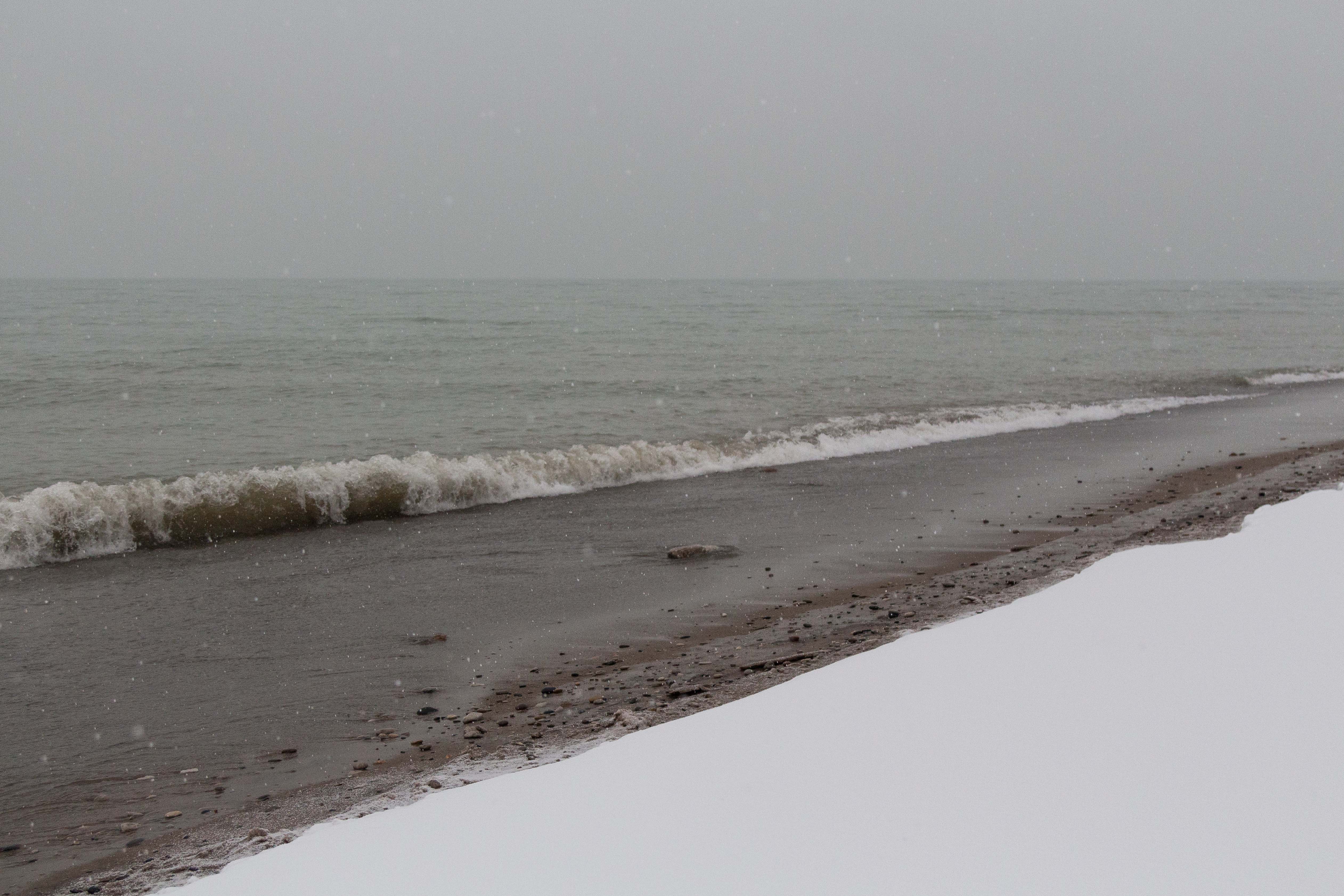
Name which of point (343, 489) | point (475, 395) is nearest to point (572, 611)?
point (343, 489)

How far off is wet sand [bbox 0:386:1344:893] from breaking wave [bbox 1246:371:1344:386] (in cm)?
1303

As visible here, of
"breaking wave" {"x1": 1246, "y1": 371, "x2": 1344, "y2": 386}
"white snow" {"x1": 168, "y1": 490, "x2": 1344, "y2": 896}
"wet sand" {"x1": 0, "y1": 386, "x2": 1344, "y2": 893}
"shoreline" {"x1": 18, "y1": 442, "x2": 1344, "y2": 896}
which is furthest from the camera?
"breaking wave" {"x1": 1246, "y1": 371, "x2": 1344, "y2": 386}

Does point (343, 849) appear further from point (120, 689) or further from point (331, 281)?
point (331, 281)

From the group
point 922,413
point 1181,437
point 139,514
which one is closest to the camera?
point 139,514

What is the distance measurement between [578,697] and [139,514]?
6.61m

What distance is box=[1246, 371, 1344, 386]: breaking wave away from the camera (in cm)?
2458

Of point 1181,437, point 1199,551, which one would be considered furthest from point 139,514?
point 1181,437

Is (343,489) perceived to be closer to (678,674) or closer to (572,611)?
(572,611)

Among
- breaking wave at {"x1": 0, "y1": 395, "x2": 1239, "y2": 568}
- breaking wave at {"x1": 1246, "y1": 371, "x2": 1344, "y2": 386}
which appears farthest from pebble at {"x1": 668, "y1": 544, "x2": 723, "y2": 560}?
breaking wave at {"x1": 1246, "y1": 371, "x2": 1344, "y2": 386}

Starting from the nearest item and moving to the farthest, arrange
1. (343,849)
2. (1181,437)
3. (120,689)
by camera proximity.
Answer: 1. (343,849)
2. (120,689)
3. (1181,437)

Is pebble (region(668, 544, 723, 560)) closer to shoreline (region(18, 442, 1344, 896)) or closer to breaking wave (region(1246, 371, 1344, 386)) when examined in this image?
shoreline (region(18, 442, 1344, 896))

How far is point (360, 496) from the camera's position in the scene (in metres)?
10.9

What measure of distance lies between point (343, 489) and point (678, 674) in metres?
6.53

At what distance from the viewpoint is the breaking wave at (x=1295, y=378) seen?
24.6m
